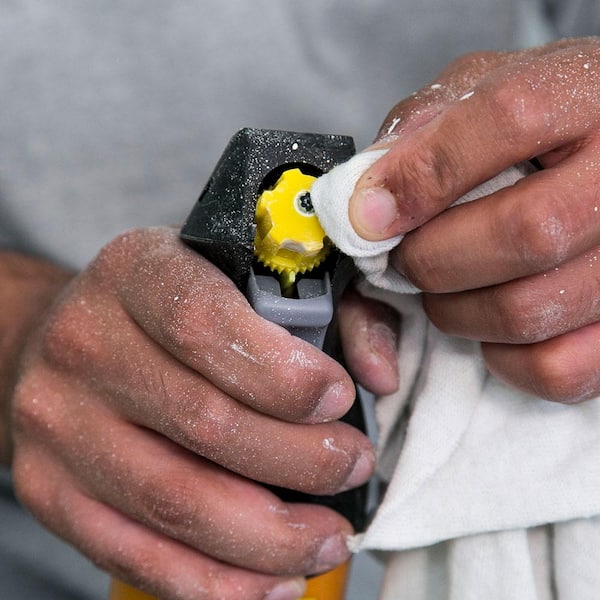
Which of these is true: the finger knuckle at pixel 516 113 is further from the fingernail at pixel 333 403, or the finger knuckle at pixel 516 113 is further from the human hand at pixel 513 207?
the fingernail at pixel 333 403

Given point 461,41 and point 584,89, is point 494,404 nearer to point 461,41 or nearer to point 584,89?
point 584,89

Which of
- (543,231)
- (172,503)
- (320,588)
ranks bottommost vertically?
(320,588)

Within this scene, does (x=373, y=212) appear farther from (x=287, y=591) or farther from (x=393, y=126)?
(x=287, y=591)

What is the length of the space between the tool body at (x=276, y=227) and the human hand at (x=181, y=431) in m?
0.01

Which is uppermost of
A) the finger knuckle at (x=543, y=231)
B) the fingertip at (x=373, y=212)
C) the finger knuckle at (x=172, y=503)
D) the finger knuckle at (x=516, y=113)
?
the finger knuckle at (x=516, y=113)

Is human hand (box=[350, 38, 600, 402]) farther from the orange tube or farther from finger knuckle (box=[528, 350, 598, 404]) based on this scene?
the orange tube

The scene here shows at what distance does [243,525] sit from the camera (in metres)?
A: 0.49

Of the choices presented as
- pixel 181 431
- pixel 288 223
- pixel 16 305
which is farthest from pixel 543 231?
pixel 16 305

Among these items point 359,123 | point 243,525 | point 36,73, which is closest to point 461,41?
point 359,123

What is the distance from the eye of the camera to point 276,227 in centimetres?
42

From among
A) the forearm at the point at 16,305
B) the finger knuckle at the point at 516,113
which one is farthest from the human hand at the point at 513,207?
the forearm at the point at 16,305

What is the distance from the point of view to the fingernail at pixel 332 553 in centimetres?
51

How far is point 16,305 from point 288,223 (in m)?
0.42

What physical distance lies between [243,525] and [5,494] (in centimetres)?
43
